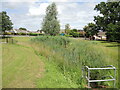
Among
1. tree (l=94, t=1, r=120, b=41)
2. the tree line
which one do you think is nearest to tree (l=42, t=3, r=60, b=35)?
the tree line

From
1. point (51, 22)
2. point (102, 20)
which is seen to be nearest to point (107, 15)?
point (102, 20)

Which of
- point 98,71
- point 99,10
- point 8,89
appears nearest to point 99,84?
point 98,71

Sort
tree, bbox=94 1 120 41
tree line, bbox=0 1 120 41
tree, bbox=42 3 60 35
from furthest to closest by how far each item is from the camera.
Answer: tree, bbox=94 1 120 41 → tree, bbox=42 3 60 35 → tree line, bbox=0 1 120 41

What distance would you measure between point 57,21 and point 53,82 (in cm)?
2348

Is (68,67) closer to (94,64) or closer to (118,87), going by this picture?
(94,64)

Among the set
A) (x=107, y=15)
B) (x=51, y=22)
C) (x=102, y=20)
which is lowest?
(x=51, y=22)

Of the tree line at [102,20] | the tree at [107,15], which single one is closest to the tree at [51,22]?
the tree line at [102,20]

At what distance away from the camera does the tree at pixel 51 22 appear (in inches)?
1030

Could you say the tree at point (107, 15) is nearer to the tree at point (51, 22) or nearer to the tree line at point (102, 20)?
the tree line at point (102, 20)

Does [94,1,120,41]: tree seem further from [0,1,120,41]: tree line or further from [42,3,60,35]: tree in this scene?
[42,3,60,35]: tree

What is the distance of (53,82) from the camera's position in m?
4.23

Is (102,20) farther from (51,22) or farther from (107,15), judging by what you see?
(51,22)

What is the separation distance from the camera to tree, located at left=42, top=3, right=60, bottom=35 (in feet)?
85.9

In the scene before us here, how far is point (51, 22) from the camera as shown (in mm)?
26094
